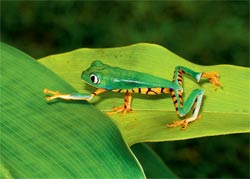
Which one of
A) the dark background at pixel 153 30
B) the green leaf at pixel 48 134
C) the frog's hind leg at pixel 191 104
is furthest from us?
the dark background at pixel 153 30

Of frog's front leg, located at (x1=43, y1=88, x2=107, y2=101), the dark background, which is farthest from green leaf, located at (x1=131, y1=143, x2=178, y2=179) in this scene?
the dark background

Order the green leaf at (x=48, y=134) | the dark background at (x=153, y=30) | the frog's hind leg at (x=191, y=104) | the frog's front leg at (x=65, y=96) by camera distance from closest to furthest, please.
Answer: the green leaf at (x=48, y=134)
the frog's front leg at (x=65, y=96)
the frog's hind leg at (x=191, y=104)
the dark background at (x=153, y=30)

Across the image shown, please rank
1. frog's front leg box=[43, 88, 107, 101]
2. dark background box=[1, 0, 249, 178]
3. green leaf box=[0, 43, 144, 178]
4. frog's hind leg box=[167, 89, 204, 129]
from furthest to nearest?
dark background box=[1, 0, 249, 178], frog's hind leg box=[167, 89, 204, 129], frog's front leg box=[43, 88, 107, 101], green leaf box=[0, 43, 144, 178]

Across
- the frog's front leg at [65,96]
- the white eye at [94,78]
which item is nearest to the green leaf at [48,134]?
the frog's front leg at [65,96]

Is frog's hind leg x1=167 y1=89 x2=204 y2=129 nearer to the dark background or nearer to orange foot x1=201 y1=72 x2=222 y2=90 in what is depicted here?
orange foot x1=201 y1=72 x2=222 y2=90

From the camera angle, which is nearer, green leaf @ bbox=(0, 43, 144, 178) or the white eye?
green leaf @ bbox=(0, 43, 144, 178)

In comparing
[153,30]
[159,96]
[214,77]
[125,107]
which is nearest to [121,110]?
[125,107]

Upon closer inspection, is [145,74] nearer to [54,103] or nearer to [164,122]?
[164,122]

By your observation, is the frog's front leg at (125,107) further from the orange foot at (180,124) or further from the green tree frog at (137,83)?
the orange foot at (180,124)
